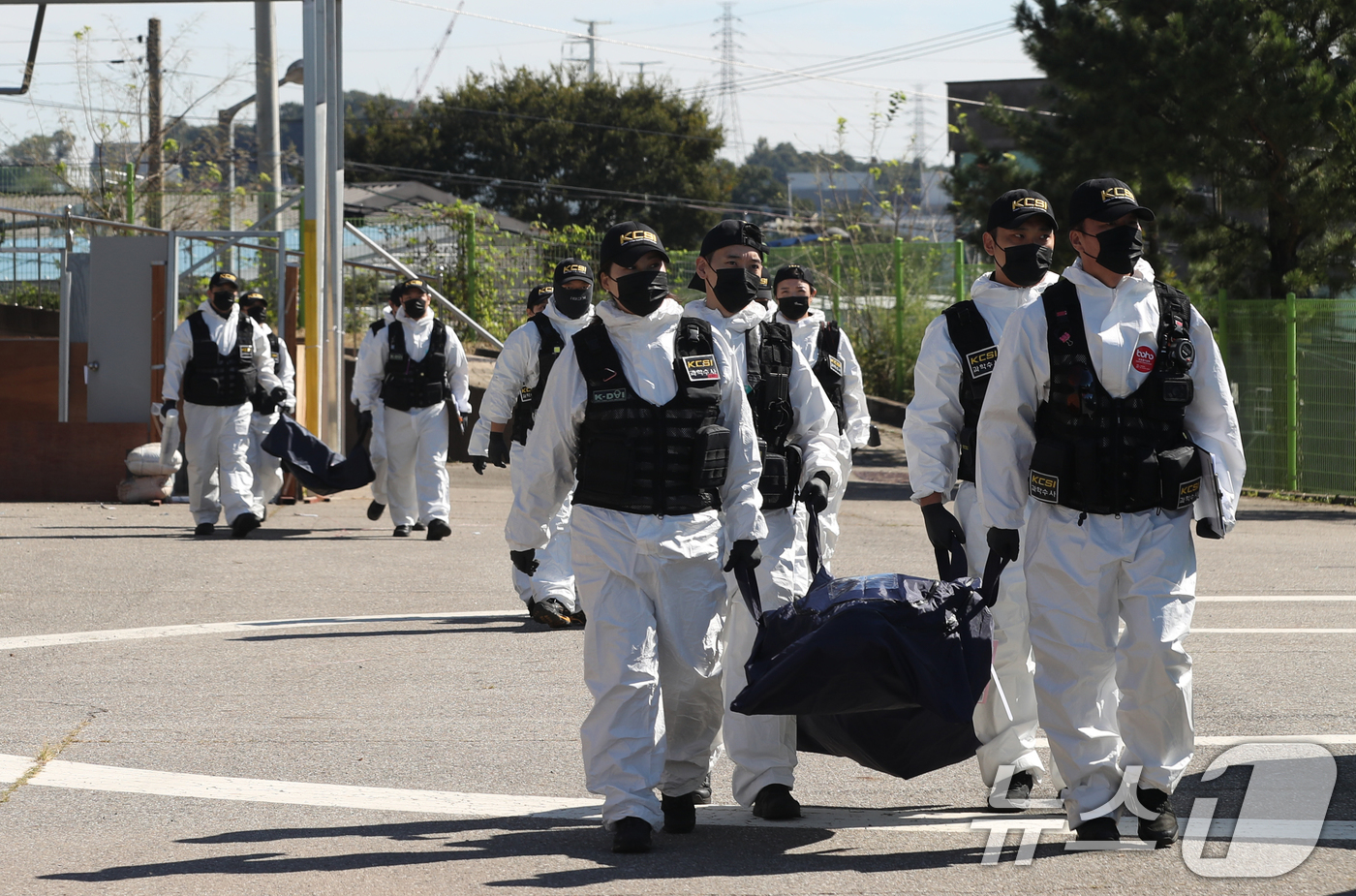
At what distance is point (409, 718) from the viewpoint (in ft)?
23.0

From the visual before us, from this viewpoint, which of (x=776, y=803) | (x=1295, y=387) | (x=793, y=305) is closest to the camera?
(x=776, y=803)

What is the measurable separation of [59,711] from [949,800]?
4.11 metres

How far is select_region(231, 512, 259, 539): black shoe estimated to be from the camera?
45.6 ft

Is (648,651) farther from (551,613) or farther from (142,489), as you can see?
(142,489)

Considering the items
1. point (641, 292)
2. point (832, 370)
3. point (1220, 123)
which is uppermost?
point (1220, 123)

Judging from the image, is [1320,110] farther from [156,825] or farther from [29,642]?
[156,825]

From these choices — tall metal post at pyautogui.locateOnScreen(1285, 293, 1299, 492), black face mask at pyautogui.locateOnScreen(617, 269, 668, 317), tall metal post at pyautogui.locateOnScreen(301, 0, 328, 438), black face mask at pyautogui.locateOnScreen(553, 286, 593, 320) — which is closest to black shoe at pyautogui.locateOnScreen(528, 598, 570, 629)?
black face mask at pyautogui.locateOnScreen(553, 286, 593, 320)

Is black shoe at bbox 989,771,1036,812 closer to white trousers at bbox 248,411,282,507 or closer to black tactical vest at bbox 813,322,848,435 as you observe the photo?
black tactical vest at bbox 813,322,848,435

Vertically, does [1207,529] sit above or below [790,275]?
below

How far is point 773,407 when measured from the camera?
602 cm

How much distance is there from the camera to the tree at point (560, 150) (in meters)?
58.8

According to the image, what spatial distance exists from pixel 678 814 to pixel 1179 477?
6.56 feet

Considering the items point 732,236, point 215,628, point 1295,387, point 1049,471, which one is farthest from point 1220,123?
point 1049,471

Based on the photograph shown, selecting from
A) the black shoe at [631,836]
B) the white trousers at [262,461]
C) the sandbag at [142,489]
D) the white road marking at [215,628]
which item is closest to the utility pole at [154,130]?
the sandbag at [142,489]
